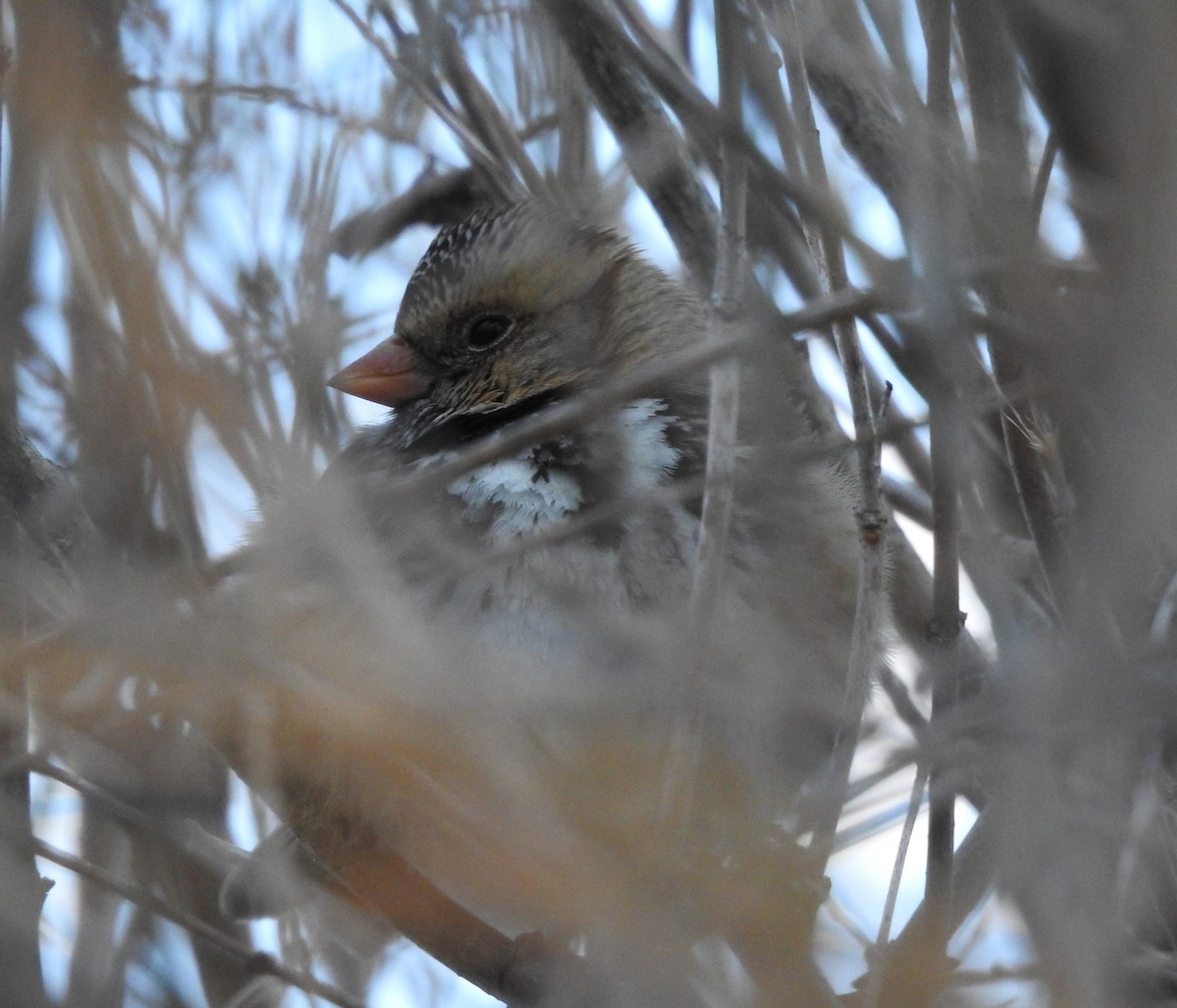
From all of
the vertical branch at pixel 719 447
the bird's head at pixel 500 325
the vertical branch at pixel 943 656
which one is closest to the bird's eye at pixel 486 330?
the bird's head at pixel 500 325

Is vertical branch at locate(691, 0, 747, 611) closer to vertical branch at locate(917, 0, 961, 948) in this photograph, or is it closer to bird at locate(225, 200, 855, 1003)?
bird at locate(225, 200, 855, 1003)

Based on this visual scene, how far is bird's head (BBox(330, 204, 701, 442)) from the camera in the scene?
3.97 m

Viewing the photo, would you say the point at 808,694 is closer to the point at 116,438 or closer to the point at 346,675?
the point at 346,675

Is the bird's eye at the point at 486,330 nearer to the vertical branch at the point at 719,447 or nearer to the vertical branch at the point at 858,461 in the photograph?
the vertical branch at the point at 858,461

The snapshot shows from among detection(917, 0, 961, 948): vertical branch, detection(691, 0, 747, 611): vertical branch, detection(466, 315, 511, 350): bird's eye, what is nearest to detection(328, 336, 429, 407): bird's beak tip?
detection(466, 315, 511, 350): bird's eye

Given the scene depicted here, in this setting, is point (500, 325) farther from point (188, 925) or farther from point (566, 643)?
point (188, 925)

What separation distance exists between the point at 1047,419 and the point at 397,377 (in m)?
1.75

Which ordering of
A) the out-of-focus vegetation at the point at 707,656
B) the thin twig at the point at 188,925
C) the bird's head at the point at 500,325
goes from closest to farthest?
the out-of-focus vegetation at the point at 707,656 < the thin twig at the point at 188,925 < the bird's head at the point at 500,325

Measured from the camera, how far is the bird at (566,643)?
226cm

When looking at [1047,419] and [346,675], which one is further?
[1047,419]

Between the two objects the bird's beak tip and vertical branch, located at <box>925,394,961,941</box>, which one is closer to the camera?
vertical branch, located at <box>925,394,961,941</box>

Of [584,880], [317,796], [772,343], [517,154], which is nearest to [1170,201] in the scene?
[772,343]

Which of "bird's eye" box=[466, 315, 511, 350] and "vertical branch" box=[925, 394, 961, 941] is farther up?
"bird's eye" box=[466, 315, 511, 350]

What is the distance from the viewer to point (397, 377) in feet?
13.3
